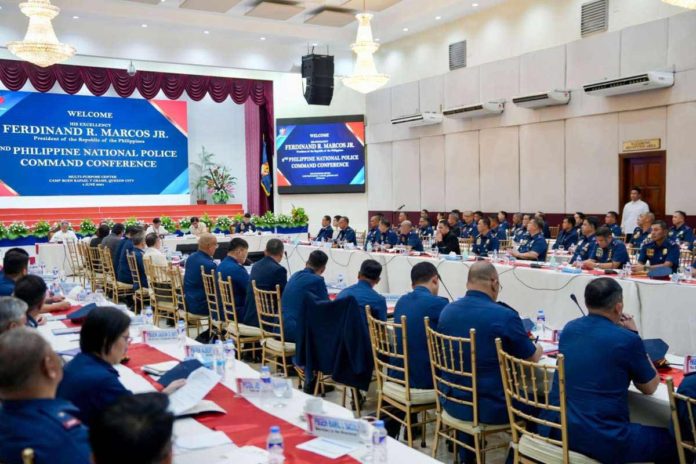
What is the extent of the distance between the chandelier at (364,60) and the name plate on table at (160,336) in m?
7.89

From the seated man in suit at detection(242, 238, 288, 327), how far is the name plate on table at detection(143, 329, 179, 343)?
160 cm

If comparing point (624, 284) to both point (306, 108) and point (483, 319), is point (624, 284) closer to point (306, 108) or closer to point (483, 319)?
point (483, 319)

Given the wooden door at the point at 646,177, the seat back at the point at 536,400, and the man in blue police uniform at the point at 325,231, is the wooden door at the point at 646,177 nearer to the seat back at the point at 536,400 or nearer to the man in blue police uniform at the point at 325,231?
the man in blue police uniform at the point at 325,231

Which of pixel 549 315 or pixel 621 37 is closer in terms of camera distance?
pixel 549 315

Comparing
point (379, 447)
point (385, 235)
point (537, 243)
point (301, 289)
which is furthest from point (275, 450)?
point (385, 235)

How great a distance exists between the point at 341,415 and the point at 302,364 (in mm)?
2014

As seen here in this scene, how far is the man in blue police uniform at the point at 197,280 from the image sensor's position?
6.43m

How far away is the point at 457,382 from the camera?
338 centimetres

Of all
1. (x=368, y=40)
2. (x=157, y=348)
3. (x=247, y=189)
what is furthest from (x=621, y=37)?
(x=247, y=189)

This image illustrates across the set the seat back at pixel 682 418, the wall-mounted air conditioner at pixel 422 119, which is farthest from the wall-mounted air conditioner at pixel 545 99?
the seat back at pixel 682 418

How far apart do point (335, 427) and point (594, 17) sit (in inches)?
445

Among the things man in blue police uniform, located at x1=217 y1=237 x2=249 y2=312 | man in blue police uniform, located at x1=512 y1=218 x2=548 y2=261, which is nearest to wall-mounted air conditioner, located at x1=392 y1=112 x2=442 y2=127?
man in blue police uniform, located at x1=512 y1=218 x2=548 y2=261

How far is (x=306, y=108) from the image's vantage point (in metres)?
17.7

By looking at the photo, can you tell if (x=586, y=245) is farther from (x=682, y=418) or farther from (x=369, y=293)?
(x=682, y=418)
